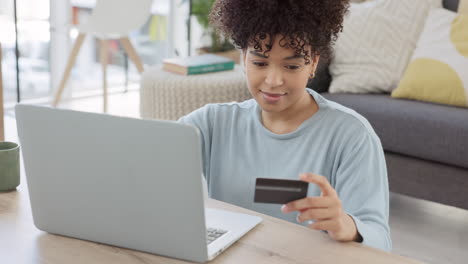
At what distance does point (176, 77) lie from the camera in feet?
9.20

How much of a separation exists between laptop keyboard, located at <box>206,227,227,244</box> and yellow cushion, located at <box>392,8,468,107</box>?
169 centimetres

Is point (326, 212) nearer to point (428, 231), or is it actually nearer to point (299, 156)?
point (299, 156)

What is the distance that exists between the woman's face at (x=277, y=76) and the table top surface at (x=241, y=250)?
308 millimetres

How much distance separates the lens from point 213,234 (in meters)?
0.92

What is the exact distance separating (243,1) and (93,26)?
2594 mm

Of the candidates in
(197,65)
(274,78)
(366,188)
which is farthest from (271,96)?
(197,65)

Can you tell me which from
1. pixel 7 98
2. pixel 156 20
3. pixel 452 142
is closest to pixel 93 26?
pixel 7 98

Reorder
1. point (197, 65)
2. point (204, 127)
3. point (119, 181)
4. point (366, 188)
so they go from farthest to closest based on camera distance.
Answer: point (197, 65) → point (204, 127) → point (366, 188) → point (119, 181)

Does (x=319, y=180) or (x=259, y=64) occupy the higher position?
(x=259, y=64)

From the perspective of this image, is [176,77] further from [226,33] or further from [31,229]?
[31,229]

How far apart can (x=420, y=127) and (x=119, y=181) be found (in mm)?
1652

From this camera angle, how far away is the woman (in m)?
1.11

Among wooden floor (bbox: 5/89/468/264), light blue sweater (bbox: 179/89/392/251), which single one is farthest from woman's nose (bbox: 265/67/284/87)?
wooden floor (bbox: 5/89/468/264)

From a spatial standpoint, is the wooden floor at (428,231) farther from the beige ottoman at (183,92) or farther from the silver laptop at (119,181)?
the silver laptop at (119,181)
